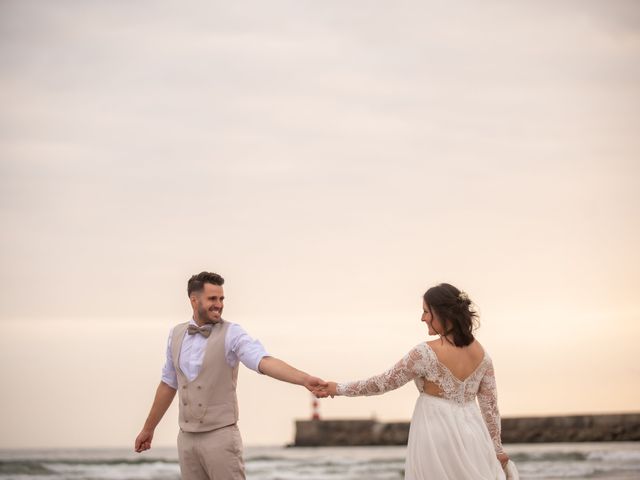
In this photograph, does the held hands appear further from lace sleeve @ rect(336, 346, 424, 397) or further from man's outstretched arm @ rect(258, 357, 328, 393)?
lace sleeve @ rect(336, 346, 424, 397)

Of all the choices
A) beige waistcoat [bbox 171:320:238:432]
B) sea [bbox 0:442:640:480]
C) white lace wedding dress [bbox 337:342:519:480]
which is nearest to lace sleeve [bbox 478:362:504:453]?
white lace wedding dress [bbox 337:342:519:480]

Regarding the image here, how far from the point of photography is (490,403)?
660cm

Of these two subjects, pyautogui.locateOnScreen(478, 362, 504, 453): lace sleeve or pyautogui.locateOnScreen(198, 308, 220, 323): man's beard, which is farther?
pyautogui.locateOnScreen(198, 308, 220, 323): man's beard

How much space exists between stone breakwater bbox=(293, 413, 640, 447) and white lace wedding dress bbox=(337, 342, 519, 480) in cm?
2091

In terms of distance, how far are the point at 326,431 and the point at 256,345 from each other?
20970 mm

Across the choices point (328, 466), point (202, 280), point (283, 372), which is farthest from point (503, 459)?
point (328, 466)

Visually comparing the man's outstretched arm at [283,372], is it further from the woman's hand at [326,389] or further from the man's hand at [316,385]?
the woman's hand at [326,389]

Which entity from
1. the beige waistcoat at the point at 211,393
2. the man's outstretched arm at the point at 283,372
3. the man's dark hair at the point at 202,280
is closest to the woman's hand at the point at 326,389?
the man's outstretched arm at the point at 283,372

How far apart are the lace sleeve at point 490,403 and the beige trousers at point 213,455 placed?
1508 millimetres

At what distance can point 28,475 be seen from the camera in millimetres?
20328

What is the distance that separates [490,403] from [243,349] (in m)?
1.54

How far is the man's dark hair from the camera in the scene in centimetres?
671

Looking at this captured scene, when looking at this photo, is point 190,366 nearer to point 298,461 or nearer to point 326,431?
point 298,461

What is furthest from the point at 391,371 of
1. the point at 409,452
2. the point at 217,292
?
the point at 217,292
